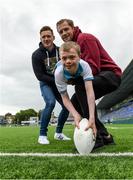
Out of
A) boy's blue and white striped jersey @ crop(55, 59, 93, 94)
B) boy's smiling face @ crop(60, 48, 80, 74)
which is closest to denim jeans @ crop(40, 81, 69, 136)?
boy's blue and white striped jersey @ crop(55, 59, 93, 94)

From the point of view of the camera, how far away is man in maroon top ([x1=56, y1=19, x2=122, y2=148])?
4617 mm

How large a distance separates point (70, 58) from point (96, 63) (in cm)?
83

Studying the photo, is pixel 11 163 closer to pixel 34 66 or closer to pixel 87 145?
pixel 87 145

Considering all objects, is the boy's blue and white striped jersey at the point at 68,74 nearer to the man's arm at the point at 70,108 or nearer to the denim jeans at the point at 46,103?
the man's arm at the point at 70,108

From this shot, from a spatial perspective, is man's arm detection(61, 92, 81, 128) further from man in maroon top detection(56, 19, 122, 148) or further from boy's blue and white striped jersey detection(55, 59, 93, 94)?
man in maroon top detection(56, 19, 122, 148)

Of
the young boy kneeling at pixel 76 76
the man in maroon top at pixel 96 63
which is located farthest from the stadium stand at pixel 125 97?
the young boy kneeling at pixel 76 76

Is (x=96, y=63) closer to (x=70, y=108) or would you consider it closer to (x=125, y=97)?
(x=70, y=108)

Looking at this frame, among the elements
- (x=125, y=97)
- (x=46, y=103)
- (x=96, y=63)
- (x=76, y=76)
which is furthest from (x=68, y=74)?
(x=125, y=97)

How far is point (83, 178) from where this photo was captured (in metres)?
2.70

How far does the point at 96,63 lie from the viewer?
469 cm

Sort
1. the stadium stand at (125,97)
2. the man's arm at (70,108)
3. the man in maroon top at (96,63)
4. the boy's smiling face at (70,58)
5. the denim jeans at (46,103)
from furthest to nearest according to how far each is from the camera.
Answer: the stadium stand at (125,97), the denim jeans at (46,103), the man in maroon top at (96,63), the man's arm at (70,108), the boy's smiling face at (70,58)

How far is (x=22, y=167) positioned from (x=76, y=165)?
45cm

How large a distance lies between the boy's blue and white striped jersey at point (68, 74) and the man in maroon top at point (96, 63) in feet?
0.46

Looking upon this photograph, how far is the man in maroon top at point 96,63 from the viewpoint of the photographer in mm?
4617
